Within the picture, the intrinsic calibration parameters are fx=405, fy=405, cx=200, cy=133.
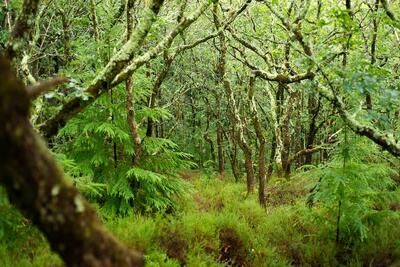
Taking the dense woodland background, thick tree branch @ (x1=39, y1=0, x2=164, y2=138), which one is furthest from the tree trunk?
thick tree branch @ (x1=39, y1=0, x2=164, y2=138)

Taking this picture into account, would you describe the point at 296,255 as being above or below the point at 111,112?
below

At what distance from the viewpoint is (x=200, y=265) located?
270 inches

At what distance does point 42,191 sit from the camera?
1.78 m

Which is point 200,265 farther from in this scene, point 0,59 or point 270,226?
point 0,59

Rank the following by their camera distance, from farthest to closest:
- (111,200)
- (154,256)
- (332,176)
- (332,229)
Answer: (111,200), (332,229), (332,176), (154,256)

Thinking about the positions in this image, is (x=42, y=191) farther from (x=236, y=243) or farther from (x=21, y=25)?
A: (x=236, y=243)

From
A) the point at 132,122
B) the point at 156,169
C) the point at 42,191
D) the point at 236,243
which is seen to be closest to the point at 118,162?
the point at 156,169

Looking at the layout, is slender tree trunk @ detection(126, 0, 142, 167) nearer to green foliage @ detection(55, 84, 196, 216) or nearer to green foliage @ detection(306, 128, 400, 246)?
green foliage @ detection(55, 84, 196, 216)

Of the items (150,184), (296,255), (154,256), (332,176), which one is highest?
(332,176)

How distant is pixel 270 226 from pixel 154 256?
362 centimetres

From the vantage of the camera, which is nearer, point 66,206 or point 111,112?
point 66,206

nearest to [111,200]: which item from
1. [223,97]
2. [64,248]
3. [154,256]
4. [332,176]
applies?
[154,256]

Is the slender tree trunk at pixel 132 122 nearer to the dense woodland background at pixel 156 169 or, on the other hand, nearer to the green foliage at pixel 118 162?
the dense woodland background at pixel 156 169

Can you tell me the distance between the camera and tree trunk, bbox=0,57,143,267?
1.71 metres
